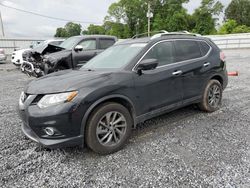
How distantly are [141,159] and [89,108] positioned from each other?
101 cm

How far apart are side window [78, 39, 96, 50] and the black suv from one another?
170 inches

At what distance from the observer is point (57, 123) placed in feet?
8.48

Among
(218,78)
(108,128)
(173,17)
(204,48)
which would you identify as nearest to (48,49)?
(204,48)

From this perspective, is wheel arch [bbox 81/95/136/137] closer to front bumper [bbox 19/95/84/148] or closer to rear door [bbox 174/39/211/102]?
front bumper [bbox 19/95/84/148]

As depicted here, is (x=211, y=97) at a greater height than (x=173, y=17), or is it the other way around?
(x=173, y=17)

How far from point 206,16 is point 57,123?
50570 millimetres

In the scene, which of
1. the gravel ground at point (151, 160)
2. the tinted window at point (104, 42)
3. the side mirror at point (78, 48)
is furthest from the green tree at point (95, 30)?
the gravel ground at point (151, 160)

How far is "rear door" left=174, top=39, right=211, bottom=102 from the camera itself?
12.8ft

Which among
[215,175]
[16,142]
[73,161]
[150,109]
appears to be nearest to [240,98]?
[150,109]

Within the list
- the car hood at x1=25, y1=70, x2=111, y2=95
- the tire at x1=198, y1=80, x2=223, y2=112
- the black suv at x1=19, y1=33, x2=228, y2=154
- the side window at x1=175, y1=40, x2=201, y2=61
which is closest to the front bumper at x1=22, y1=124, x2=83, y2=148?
the black suv at x1=19, y1=33, x2=228, y2=154

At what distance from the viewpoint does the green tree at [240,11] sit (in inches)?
2286

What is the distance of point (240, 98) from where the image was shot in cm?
550

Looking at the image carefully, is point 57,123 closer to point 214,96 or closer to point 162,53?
point 162,53

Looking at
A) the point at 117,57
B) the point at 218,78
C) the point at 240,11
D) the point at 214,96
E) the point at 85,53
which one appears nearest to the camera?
the point at 117,57
